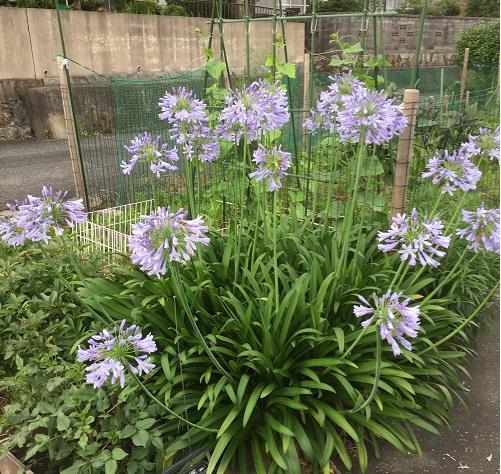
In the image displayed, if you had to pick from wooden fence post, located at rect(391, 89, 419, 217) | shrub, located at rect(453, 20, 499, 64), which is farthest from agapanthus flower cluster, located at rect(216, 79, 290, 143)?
shrub, located at rect(453, 20, 499, 64)

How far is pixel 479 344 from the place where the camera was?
3.37 metres

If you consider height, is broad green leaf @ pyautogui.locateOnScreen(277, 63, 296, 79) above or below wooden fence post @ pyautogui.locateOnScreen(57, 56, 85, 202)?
above

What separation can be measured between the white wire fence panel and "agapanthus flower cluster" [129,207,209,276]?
1991mm

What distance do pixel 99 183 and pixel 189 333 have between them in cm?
425

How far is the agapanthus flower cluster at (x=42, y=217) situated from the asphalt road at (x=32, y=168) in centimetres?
450

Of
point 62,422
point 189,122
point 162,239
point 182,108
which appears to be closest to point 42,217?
point 162,239

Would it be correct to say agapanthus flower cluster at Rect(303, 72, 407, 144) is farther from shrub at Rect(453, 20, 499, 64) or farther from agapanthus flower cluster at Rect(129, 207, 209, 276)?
shrub at Rect(453, 20, 499, 64)

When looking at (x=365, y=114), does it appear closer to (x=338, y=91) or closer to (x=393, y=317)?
(x=338, y=91)

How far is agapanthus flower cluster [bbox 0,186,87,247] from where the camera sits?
1.90m

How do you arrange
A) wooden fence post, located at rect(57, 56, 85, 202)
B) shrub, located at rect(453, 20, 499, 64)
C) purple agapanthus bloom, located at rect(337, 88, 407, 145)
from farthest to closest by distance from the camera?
shrub, located at rect(453, 20, 499, 64) → wooden fence post, located at rect(57, 56, 85, 202) → purple agapanthus bloom, located at rect(337, 88, 407, 145)

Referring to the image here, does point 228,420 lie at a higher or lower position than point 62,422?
lower

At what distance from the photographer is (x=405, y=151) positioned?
3.37 m

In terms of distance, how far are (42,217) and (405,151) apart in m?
2.39

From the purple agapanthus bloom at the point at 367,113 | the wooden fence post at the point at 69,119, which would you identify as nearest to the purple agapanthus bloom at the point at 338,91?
the purple agapanthus bloom at the point at 367,113
